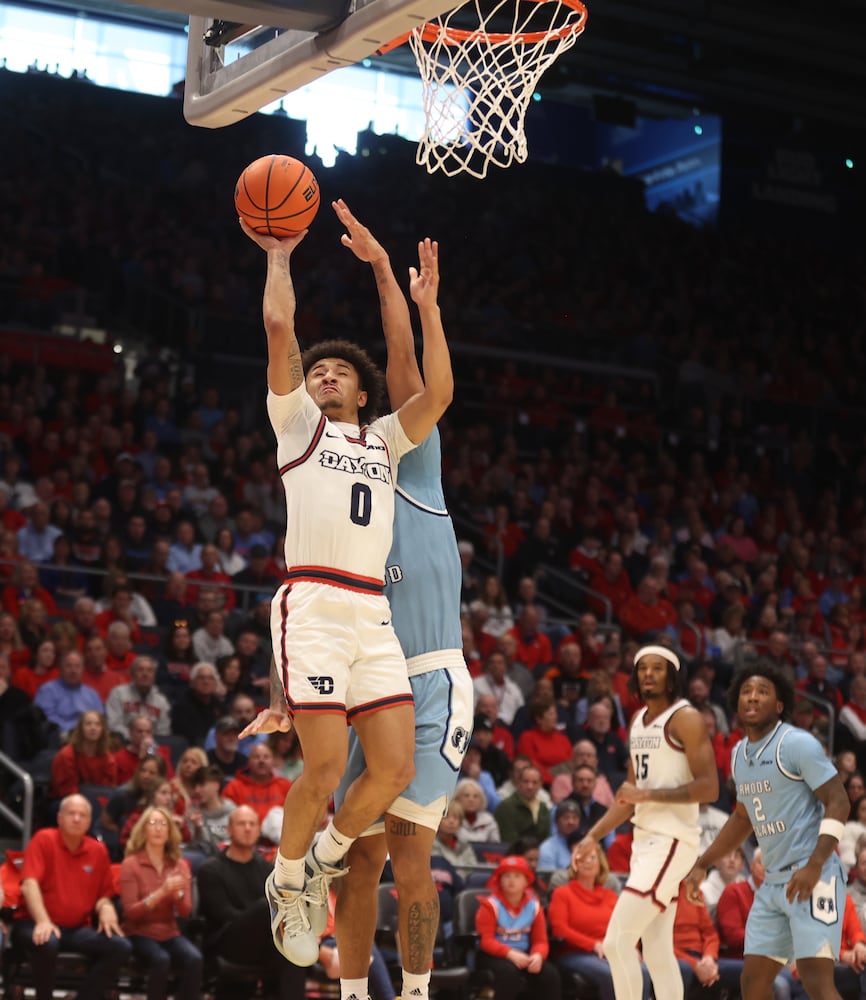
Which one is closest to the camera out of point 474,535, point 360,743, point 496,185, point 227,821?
point 360,743

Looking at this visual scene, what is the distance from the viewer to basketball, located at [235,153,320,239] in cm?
561

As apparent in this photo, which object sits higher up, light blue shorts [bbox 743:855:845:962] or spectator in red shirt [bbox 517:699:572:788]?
spectator in red shirt [bbox 517:699:572:788]

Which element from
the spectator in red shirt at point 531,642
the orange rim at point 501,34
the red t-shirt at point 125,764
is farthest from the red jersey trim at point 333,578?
the spectator in red shirt at point 531,642

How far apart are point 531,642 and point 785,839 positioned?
733 cm

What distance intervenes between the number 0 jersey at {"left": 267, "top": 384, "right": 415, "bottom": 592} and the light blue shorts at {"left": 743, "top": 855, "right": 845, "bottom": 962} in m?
2.98

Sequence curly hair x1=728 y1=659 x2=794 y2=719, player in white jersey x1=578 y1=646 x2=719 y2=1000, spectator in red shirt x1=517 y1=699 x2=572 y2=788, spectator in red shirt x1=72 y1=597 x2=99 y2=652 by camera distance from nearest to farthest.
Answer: player in white jersey x1=578 y1=646 x2=719 y2=1000 < curly hair x1=728 y1=659 x2=794 y2=719 < spectator in red shirt x1=72 y1=597 x2=99 y2=652 < spectator in red shirt x1=517 y1=699 x2=572 y2=788

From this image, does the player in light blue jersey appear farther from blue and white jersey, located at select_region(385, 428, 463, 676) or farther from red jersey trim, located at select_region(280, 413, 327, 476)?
red jersey trim, located at select_region(280, 413, 327, 476)

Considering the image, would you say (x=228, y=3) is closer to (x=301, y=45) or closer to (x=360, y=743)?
(x=301, y=45)

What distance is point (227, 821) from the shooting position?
1047cm

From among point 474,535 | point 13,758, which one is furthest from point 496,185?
point 13,758

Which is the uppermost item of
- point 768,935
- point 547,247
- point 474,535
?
point 547,247

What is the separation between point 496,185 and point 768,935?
20229 mm

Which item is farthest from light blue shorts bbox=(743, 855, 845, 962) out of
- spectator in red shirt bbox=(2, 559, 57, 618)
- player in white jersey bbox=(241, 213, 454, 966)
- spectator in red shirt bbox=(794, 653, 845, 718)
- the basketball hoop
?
spectator in red shirt bbox=(794, 653, 845, 718)

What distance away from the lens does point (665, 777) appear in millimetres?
8047
